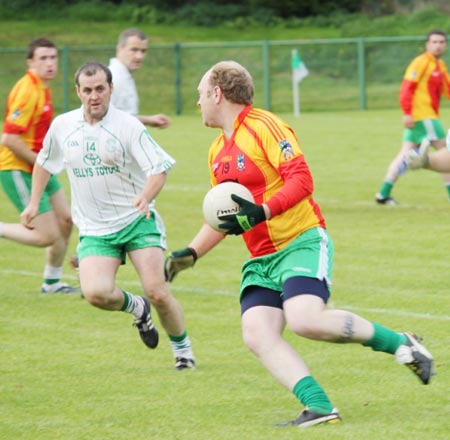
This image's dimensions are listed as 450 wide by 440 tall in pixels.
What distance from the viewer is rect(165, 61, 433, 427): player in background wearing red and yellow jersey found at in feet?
21.2

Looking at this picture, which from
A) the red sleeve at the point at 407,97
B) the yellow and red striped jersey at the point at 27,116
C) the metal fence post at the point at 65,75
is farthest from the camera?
the metal fence post at the point at 65,75

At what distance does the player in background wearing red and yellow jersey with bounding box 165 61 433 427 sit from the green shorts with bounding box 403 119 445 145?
9.30 meters

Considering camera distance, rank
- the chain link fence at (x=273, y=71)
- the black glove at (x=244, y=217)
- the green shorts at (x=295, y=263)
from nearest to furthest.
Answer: the black glove at (x=244, y=217) → the green shorts at (x=295, y=263) → the chain link fence at (x=273, y=71)

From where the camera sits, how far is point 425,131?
15961mm

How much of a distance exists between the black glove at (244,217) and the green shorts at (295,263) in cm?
37

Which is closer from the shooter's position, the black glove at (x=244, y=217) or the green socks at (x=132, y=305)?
the black glove at (x=244, y=217)

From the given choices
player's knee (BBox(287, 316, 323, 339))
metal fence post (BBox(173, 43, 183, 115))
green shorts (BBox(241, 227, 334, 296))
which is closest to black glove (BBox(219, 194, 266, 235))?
green shorts (BBox(241, 227, 334, 296))

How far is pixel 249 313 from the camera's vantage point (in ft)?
22.0

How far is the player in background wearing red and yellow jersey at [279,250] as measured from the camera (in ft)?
21.2

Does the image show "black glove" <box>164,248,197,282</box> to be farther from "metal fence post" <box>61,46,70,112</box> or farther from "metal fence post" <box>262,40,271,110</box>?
"metal fence post" <box>61,46,70,112</box>

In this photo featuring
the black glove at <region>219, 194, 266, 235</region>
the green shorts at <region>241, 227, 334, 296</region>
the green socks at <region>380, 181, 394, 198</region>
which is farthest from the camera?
the green socks at <region>380, 181, 394, 198</region>

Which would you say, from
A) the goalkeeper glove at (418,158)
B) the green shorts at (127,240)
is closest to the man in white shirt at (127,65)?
the goalkeeper glove at (418,158)

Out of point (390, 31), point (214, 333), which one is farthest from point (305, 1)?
point (214, 333)

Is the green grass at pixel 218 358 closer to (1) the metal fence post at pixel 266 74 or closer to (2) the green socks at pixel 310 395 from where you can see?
(2) the green socks at pixel 310 395
